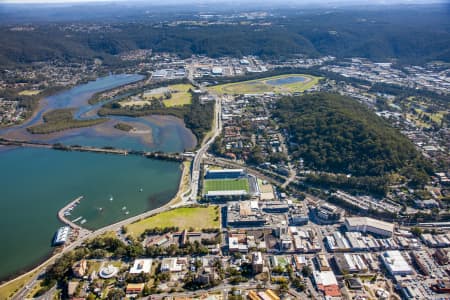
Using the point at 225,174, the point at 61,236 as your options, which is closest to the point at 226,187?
the point at 225,174

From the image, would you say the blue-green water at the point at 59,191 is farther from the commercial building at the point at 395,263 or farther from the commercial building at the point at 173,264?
the commercial building at the point at 395,263

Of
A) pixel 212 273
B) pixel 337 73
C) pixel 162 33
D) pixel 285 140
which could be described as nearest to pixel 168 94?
pixel 285 140

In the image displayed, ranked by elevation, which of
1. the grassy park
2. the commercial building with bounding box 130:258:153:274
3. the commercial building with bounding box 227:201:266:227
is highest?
the grassy park

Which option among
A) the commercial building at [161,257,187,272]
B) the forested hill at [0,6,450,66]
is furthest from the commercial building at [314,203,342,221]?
the forested hill at [0,6,450,66]

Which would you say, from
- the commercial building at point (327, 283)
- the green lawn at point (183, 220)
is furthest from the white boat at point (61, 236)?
the commercial building at point (327, 283)

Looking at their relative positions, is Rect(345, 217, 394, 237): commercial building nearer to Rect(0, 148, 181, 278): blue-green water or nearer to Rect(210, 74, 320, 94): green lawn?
Rect(0, 148, 181, 278): blue-green water

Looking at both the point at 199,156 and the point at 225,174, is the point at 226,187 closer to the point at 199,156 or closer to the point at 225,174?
the point at 225,174
